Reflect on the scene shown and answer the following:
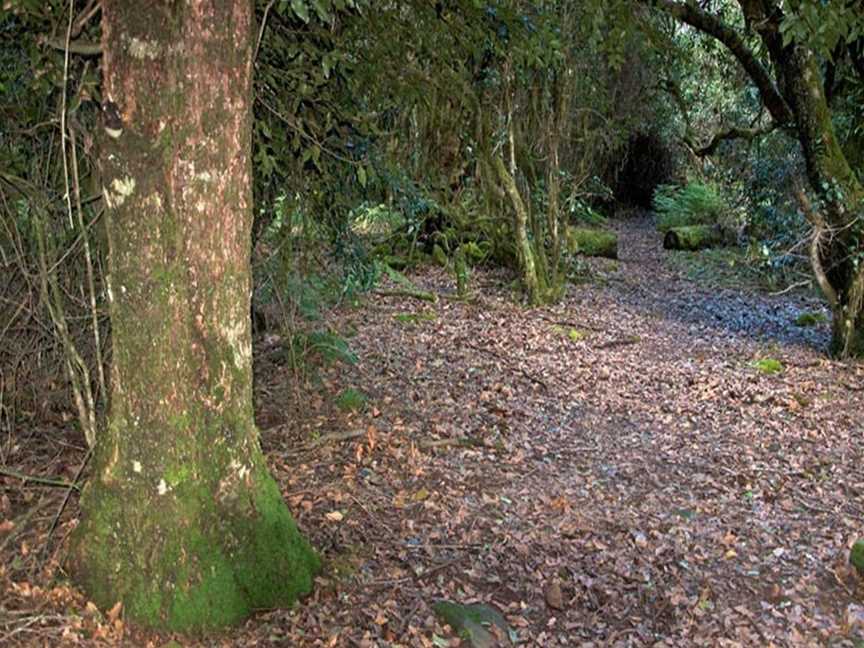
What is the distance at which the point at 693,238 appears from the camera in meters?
17.8

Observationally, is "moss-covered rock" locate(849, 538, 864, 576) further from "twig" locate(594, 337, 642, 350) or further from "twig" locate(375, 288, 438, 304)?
"twig" locate(375, 288, 438, 304)

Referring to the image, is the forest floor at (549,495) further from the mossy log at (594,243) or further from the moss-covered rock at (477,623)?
the mossy log at (594,243)

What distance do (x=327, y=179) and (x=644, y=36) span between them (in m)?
3.07

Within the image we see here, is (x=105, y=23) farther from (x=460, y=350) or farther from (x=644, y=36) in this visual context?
(x=460, y=350)

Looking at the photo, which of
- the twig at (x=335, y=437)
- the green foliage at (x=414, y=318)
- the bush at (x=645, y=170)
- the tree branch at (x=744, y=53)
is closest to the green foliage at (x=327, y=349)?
the twig at (x=335, y=437)

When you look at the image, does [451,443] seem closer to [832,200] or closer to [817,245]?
[817,245]

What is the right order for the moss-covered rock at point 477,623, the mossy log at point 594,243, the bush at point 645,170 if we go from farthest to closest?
the bush at point 645,170, the mossy log at point 594,243, the moss-covered rock at point 477,623

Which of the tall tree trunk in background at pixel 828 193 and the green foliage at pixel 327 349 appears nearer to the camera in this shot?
the green foliage at pixel 327 349

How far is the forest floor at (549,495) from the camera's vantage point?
391cm

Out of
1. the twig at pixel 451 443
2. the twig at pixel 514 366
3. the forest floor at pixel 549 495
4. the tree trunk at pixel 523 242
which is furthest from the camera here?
the tree trunk at pixel 523 242

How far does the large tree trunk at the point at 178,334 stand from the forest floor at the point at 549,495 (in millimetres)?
223

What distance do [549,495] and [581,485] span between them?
34cm

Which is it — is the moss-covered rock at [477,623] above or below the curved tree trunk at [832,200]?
below

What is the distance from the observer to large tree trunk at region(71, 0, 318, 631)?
319 centimetres
